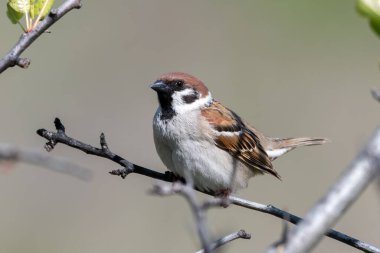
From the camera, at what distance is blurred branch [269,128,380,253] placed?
2.91ft

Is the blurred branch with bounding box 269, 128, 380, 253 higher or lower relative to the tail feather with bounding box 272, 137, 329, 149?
higher

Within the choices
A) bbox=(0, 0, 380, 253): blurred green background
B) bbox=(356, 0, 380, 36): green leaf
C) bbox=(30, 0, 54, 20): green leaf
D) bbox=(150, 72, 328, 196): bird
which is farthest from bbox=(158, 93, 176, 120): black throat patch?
bbox=(356, 0, 380, 36): green leaf

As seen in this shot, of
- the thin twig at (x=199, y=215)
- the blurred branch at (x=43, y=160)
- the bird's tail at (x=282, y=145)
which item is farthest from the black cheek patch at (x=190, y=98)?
the blurred branch at (x=43, y=160)

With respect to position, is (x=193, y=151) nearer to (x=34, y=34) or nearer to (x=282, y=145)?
(x=282, y=145)

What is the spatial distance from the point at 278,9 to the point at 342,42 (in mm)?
1044

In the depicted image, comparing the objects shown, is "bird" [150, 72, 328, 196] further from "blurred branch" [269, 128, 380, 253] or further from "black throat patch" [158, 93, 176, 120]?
"blurred branch" [269, 128, 380, 253]

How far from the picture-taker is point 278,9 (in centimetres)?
966

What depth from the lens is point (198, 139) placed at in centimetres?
362

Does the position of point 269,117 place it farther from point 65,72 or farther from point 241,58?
point 65,72

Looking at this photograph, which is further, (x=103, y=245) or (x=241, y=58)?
(x=241, y=58)

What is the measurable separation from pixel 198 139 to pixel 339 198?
8.91 feet

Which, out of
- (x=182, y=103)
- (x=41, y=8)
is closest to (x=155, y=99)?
(x=182, y=103)

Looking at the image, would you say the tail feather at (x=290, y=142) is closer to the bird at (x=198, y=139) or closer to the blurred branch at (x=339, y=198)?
the bird at (x=198, y=139)

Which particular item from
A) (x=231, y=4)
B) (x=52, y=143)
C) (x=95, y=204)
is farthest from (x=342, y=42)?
(x=52, y=143)
